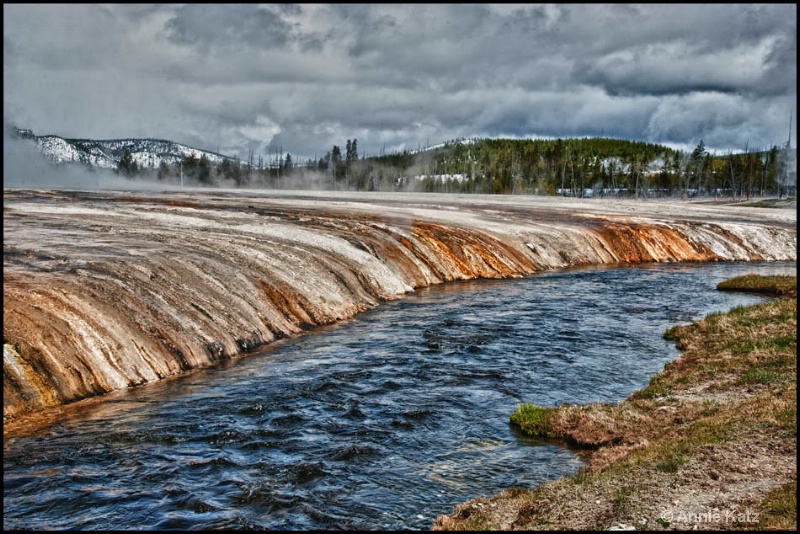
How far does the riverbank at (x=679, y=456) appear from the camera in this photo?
829 centimetres

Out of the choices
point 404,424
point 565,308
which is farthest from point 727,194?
point 404,424

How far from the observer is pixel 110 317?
17844 mm

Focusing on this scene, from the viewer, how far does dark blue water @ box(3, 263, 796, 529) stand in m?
10.0

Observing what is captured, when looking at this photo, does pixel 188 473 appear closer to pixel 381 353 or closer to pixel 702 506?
pixel 702 506

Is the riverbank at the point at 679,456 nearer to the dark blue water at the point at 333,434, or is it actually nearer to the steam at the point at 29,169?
the dark blue water at the point at 333,434

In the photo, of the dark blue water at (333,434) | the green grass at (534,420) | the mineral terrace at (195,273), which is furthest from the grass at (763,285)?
the green grass at (534,420)

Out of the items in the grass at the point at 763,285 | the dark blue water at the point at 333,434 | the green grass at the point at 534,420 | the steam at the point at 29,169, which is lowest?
the dark blue water at the point at 333,434

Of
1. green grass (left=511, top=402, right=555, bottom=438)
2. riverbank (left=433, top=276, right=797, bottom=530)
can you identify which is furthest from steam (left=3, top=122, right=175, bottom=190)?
riverbank (left=433, top=276, right=797, bottom=530)

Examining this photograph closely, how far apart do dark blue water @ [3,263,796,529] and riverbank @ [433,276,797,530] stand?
2.65 feet

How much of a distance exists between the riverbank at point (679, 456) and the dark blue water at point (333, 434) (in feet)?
2.65

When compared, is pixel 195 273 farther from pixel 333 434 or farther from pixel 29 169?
pixel 29 169

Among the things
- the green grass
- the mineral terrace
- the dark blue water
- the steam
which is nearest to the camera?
the dark blue water

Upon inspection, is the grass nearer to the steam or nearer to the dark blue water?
the dark blue water

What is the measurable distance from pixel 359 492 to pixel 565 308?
1995 cm
